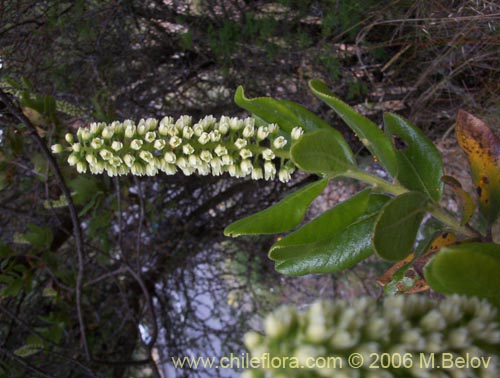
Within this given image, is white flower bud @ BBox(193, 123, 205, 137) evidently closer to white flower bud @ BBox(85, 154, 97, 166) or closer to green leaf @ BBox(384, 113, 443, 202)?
white flower bud @ BBox(85, 154, 97, 166)

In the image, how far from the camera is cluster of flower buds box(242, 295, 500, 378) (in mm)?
563

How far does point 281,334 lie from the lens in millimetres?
603

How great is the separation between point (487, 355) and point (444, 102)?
1.90 metres

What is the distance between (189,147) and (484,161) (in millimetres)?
616

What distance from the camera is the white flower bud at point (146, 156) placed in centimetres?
108

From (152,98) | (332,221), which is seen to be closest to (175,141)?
(332,221)

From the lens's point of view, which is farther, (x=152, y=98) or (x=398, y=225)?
(x=152, y=98)

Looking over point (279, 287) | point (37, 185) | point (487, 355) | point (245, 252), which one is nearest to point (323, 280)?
point (279, 287)

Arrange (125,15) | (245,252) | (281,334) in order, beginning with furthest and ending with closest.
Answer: (245,252) → (125,15) → (281,334)

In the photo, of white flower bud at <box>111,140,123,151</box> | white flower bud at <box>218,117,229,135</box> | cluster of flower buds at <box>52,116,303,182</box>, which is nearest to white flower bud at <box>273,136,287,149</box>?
cluster of flower buds at <box>52,116,303,182</box>

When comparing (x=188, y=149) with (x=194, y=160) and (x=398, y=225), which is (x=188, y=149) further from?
(x=398, y=225)

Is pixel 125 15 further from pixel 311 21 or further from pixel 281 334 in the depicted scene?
pixel 281 334

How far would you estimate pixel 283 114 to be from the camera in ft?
3.49

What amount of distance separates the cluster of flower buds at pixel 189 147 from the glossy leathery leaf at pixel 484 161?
38cm
